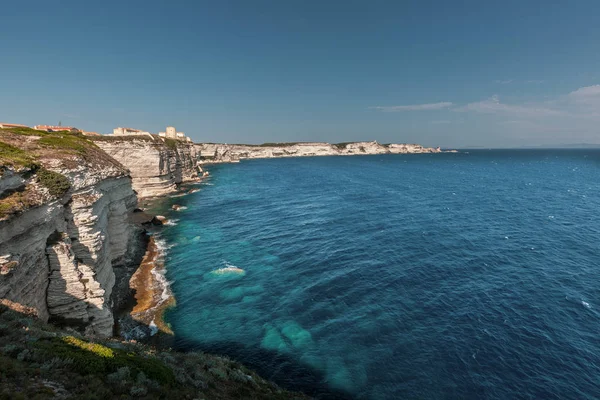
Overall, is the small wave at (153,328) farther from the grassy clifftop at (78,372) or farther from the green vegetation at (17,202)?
the green vegetation at (17,202)

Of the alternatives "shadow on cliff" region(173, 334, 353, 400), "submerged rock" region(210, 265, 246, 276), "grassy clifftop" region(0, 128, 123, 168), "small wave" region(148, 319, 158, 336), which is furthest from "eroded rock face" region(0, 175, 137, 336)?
"submerged rock" region(210, 265, 246, 276)

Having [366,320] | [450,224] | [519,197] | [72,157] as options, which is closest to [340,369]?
[366,320]

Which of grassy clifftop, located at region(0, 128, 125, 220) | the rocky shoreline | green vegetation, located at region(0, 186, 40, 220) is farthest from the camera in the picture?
grassy clifftop, located at region(0, 128, 125, 220)

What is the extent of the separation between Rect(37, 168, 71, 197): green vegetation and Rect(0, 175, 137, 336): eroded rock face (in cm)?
76

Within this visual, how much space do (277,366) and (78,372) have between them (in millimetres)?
15759

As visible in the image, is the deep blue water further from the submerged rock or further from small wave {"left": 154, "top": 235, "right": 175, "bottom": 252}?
small wave {"left": 154, "top": 235, "right": 175, "bottom": 252}

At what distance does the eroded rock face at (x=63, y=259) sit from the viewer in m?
17.8

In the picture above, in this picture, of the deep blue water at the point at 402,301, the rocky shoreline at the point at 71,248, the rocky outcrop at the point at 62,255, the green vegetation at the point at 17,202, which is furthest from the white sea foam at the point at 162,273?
the green vegetation at the point at 17,202

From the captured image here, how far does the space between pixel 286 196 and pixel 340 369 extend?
224 feet

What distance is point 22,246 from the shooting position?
18.4 meters

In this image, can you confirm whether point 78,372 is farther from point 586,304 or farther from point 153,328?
point 586,304

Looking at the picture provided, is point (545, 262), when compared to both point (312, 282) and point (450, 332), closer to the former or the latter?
point (450, 332)

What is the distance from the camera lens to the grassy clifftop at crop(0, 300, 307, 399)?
9539 mm

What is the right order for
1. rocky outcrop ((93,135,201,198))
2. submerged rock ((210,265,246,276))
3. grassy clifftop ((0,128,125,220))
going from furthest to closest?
1. rocky outcrop ((93,135,201,198))
2. submerged rock ((210,265,246,276))
3. grassy clifftop ((0,128,125,220))
